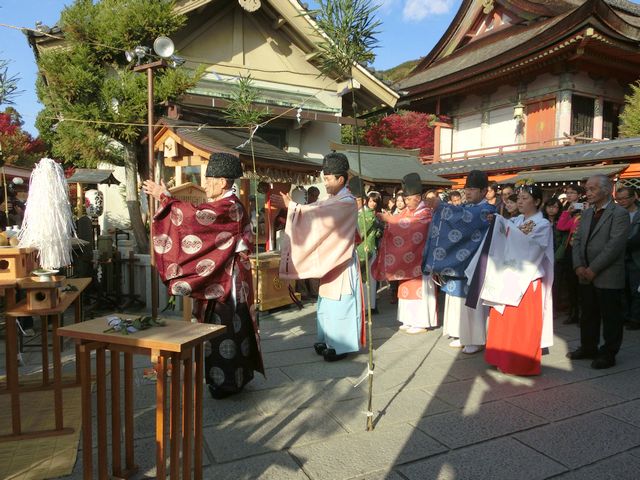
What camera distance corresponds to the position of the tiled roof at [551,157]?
37.8 feet

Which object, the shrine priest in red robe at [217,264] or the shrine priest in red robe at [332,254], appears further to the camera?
the shrine priest in red robe at [332,254]

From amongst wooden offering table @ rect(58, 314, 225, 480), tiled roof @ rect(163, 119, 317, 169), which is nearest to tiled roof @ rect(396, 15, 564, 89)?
tiled roof @ rect(163, 119, 317, 169)

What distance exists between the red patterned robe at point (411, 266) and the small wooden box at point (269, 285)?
1601mm

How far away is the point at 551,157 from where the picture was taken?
13562mm

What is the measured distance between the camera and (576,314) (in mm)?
6762

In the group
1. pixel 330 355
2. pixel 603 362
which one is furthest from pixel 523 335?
pixel 330 355

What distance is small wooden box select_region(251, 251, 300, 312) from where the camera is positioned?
685 cm

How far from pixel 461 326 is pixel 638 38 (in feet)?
48.5

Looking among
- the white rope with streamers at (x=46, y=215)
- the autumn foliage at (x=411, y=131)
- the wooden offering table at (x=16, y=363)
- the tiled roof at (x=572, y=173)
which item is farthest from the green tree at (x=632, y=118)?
the wooden offering table at (x=16, y=363)

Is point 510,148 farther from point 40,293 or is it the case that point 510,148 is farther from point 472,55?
point 40,293

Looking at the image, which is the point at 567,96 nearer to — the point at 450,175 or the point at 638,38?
the point at 638,38

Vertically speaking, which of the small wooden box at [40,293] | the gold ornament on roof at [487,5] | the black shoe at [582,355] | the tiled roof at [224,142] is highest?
the gold ornament on roof at [487,5]

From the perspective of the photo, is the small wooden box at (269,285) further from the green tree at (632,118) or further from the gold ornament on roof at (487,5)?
the gold ornament on roof at (487,5)

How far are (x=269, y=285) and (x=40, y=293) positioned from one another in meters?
3.93
